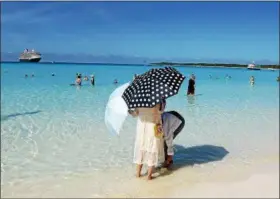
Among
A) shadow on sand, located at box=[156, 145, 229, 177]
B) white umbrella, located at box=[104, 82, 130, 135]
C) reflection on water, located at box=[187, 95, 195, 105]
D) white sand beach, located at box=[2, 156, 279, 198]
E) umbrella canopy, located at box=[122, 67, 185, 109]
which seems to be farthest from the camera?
reflection on water, located at box=[187, 95, 195, 105]

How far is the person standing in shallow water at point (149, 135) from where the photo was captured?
7.09 m

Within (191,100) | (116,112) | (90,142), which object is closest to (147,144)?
(116,112)

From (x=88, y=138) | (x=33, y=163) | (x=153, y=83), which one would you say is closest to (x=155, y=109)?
(x=153, y=83)

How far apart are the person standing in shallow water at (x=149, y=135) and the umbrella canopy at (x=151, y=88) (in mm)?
237

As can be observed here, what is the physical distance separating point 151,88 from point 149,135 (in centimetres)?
83

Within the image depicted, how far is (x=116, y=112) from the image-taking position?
7.12 meters

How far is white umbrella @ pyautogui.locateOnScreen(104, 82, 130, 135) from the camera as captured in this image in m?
7.02

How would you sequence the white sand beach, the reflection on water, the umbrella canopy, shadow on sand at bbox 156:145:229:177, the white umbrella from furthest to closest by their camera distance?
the reflection on water < shadow on sand at bbox 156:145:229:177 < the white umbrella < the umbrella canopy < the white sand beach

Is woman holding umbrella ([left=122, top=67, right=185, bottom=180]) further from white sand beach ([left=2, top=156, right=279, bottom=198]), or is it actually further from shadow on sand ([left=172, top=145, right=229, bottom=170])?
shadow on sand ([left=172, top=145, right=229, bottom=170])

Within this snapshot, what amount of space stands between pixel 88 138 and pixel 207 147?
3219 mm

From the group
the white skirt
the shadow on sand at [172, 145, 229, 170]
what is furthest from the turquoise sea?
the white skirt

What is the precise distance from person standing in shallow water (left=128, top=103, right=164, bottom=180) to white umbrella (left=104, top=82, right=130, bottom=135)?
0.18m

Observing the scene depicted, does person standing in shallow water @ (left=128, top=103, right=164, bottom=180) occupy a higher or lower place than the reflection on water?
lower

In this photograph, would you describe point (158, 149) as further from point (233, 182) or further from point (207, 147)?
point (207, 147)
